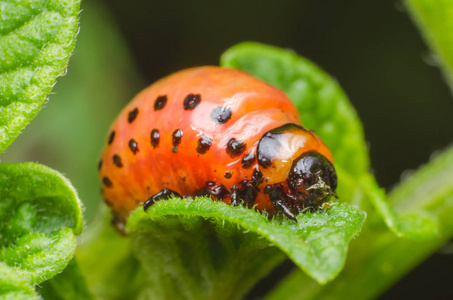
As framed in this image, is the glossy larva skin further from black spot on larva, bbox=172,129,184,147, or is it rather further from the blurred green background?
the blurred green background

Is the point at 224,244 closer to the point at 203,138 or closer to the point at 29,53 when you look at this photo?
the point at 203,138

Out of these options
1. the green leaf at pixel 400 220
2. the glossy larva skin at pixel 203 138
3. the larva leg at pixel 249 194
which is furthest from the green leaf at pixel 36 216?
the green leaf at pixel 400 220

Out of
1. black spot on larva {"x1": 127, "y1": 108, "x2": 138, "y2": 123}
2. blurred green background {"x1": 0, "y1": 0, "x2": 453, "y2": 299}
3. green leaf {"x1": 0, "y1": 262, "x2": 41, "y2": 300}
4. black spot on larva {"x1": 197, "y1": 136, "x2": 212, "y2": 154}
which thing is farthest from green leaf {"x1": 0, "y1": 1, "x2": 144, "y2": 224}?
green leaf {"x1": 0, "y1": 262, "x2": 41, "y2": 300}

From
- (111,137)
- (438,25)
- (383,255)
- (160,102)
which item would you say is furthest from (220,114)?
(438,25)

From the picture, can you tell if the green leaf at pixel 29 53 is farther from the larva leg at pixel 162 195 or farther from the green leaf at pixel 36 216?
the larva leg at pixel 162 195

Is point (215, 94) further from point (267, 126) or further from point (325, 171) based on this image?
point (325, 171)

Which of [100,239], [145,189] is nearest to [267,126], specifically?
[145,189]
